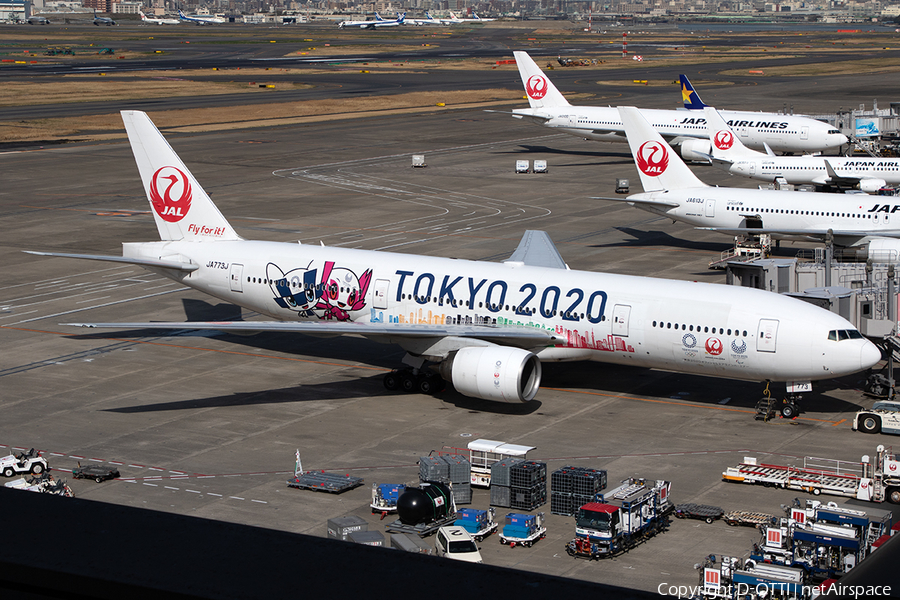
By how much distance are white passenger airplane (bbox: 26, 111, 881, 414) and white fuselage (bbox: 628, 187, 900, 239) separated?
57.5ft

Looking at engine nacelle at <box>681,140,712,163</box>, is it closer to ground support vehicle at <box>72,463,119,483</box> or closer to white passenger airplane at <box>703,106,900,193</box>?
white passenger airplane at <box>703,106,900,193</box>

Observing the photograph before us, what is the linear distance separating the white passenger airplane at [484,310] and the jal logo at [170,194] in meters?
0.05

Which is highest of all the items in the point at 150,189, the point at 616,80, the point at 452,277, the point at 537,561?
the point at 616,80

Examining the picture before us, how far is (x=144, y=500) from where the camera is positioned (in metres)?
27.0

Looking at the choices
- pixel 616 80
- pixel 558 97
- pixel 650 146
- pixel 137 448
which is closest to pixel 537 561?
pixel 137 448

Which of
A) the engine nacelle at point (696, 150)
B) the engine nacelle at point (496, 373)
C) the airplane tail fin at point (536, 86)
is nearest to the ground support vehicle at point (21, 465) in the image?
the engine nacelle at point (496, 373)

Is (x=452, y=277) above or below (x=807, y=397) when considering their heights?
above

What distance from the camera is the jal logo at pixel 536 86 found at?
105375mm

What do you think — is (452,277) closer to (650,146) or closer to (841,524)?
(841,524)

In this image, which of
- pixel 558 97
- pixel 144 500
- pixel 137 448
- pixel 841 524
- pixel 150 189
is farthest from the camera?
pixel 558 97

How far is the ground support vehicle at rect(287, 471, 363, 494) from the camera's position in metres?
27.5

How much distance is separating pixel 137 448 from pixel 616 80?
167355mm

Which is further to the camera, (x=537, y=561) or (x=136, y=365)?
(x=136, y=365)

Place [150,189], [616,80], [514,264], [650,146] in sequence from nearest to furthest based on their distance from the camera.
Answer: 1. [514,264]
2. [150,189]
3. [650,146]
4. [616,80]
